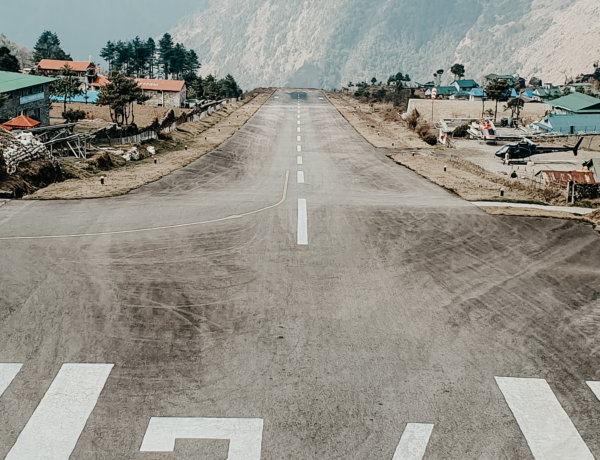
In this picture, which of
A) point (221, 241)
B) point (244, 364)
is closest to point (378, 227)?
point (221, 241)

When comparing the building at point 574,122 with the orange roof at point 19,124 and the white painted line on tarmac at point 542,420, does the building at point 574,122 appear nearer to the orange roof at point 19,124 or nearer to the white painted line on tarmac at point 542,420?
the orange roof at point 19,124

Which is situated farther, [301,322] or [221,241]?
[221,241]

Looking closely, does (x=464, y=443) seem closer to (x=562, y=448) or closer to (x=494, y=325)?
(x=562, y=448)

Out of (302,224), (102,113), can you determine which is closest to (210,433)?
(302,224)

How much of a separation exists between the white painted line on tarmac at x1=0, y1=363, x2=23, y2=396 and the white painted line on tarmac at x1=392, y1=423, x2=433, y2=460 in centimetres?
1049

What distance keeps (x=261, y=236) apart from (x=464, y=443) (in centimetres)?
1754

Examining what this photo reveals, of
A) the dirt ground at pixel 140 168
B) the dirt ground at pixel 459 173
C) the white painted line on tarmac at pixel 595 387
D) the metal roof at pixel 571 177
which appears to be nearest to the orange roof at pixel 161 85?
the dirt ground at pixel 459 173

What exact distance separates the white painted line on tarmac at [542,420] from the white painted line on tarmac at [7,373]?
1368cm

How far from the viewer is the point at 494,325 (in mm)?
19234

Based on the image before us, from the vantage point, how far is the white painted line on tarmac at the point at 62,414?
40.4 feet

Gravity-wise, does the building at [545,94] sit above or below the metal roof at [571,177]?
above

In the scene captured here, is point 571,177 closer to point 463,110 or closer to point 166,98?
point 463,110

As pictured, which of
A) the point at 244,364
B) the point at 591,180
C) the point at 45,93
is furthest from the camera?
the point at 45,93

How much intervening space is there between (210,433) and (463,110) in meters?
129
